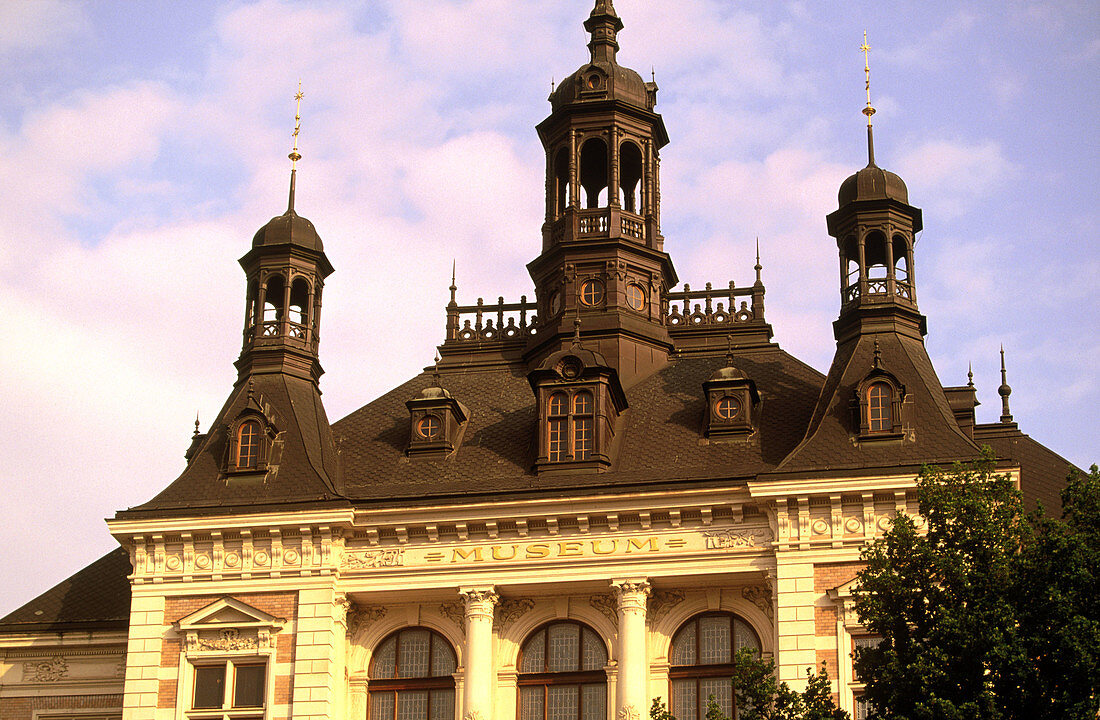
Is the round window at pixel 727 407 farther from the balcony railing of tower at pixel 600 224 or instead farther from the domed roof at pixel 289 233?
the domed roof at pixel 289 233

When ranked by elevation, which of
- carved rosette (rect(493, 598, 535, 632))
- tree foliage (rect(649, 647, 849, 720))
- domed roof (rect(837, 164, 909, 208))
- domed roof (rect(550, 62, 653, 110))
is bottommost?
tree foliage (rect(649, 647, 849, 720))

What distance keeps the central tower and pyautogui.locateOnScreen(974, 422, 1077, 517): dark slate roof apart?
27.7 feet

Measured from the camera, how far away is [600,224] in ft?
156

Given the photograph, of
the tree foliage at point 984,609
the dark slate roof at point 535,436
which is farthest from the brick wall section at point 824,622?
the tree foliage at point 984,609

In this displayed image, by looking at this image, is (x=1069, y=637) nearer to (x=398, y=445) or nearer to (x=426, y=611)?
(x=426, y=611)

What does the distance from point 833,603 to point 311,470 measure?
39.4ft

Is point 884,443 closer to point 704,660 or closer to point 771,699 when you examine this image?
point 704,660

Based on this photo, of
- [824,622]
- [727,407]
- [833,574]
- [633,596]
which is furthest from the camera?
[727,407]

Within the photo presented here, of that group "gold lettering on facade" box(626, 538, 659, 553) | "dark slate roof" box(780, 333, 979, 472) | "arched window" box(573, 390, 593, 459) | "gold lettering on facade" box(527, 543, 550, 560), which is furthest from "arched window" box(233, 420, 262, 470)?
"dark slate roof" box(780, 333, 979, 472)

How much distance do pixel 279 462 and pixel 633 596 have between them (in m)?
8.88

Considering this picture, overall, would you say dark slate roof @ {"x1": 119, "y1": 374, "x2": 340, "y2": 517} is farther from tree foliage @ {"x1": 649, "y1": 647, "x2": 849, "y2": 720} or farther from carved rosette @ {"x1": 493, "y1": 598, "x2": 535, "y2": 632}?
tree foliage @ {"x1": 649, "y1": 647, "x2": 849, "y2": 720}

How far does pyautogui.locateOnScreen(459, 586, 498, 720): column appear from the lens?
38.9 m

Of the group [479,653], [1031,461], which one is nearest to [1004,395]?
[1031,461]

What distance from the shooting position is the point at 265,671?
39.6 meters
